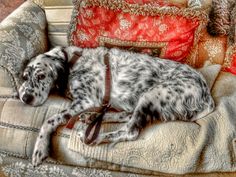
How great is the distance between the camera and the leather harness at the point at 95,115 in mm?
1983

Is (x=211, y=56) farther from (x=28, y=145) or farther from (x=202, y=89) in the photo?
(x=28, y=145)

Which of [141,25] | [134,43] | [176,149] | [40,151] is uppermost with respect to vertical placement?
[141,25]

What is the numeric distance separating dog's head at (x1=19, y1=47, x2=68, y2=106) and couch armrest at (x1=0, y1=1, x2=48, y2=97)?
63mm

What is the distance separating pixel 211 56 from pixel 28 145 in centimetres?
142

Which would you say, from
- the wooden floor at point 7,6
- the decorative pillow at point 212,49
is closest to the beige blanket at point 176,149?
the decorative pillow at point 212,49

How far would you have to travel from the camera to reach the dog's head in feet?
7.04

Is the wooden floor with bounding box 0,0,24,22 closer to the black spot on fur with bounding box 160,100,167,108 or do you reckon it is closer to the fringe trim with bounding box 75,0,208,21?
the fringe trim with bounding box 75,0,208,21

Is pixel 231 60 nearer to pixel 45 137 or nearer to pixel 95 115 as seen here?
pixel 95 115

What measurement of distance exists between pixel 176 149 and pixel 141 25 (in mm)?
930

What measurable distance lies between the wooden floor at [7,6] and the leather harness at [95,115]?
2.61 feet

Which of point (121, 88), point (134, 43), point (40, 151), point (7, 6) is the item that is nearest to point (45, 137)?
point (40, 151)

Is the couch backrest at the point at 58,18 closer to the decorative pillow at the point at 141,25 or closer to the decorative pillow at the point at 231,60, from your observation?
the decorative pillow at the point at 141,25

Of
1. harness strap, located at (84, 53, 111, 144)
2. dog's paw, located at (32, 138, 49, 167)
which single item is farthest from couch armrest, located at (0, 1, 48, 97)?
harness strap, located at (84, 53, 111, 144)

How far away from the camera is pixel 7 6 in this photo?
292 cm
